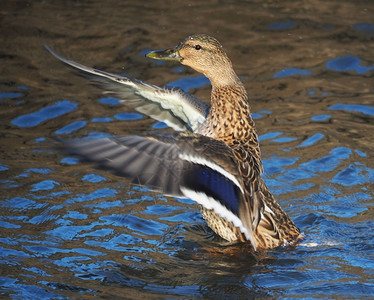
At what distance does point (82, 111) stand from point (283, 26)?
12.7ft

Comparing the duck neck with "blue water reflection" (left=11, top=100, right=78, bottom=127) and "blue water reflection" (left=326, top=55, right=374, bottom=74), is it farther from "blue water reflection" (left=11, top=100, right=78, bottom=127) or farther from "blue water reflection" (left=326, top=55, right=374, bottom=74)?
"blue water reflection" (left=326, top=55, right=374, bottom=74)

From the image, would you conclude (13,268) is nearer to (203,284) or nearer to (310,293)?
(203,284)

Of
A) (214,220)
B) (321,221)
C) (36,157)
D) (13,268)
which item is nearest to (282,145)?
(321,221)

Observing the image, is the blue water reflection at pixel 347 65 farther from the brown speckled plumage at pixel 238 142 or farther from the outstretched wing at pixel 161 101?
the brown speckled plumage at pixel 238 142

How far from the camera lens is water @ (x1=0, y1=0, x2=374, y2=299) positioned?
605 centimetres

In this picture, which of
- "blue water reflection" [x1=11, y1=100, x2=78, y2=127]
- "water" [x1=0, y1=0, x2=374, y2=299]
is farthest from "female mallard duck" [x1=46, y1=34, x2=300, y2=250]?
"blue water reflection" [x1=11, y1=100, x2=78, y2=127]

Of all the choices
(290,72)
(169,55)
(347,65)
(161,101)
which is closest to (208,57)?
(169,55)

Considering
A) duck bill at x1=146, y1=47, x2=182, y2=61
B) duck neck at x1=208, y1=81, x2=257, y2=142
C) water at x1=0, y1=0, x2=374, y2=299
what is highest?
duck bill at x1=146, y1=47, x2=182, y2=61

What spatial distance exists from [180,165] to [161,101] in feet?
6.28

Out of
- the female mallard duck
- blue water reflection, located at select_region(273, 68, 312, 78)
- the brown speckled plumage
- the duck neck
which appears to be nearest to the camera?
the female mallard duck

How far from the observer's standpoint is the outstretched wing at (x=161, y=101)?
7336 millimetres

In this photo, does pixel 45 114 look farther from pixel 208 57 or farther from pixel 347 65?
pixel 347 65

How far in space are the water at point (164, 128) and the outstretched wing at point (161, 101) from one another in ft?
2.86

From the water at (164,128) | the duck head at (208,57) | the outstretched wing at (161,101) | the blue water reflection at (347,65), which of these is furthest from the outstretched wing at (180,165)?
the blue water reflection at (347,65)
